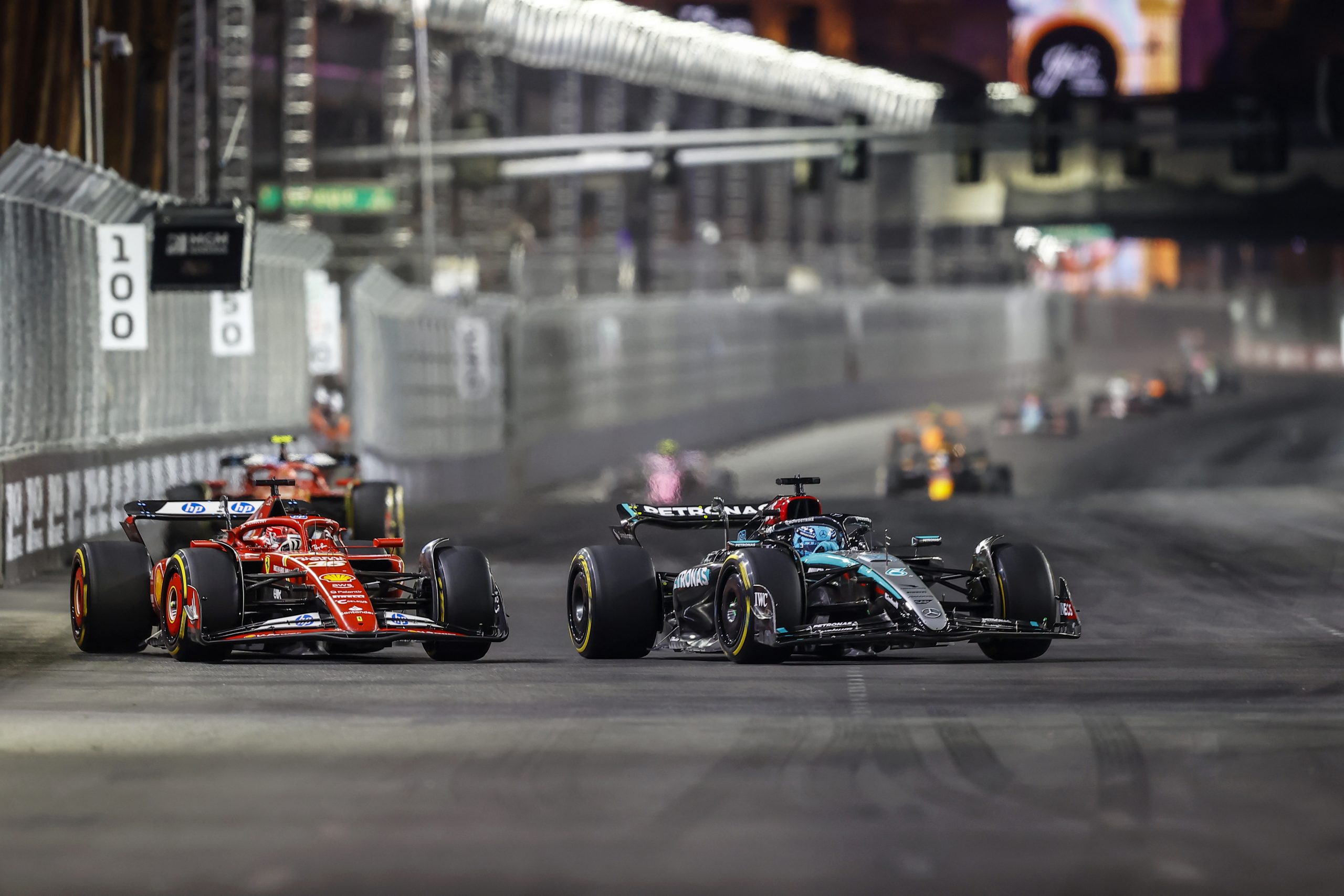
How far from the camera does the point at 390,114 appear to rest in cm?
5050

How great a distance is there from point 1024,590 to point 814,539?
139cm

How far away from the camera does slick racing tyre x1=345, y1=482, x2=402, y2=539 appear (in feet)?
73.6

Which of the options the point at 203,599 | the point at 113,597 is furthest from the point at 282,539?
the point at 113,597

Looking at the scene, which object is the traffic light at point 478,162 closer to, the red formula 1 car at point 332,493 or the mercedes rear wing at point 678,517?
the red formula 1 car at point 332,493

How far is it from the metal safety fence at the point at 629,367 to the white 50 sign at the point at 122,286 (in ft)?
39.4

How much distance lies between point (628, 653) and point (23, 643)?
14.2 ft

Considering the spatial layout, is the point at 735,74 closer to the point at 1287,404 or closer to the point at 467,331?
the point at 1287,404

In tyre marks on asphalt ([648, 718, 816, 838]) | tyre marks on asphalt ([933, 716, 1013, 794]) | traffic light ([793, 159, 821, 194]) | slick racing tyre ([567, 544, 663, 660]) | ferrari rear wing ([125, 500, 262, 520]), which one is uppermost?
traffic light ([793, 159, 821, 194])

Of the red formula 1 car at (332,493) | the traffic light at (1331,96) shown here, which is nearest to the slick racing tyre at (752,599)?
the red formula 1 car at (332,493)

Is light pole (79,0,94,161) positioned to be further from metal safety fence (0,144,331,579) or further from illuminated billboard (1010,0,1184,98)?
illuminated billboard (1010,0,1184,98)

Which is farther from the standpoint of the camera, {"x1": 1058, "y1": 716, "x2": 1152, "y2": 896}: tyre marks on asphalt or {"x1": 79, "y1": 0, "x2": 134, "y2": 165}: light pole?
{"x1": 79, "y1": 0, "x2": 134, "y2": 165}: light pole

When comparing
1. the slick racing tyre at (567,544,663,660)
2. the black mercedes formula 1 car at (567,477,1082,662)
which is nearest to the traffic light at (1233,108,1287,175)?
the black mercedes formula 1 car at (567,477,1082,662)

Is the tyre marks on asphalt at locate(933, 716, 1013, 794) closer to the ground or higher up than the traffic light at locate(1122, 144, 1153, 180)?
closer to the ground

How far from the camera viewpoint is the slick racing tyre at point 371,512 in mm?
22438
